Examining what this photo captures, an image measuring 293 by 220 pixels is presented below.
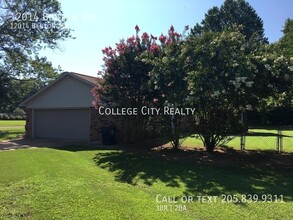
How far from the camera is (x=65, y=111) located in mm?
20750

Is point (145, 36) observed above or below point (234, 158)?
above

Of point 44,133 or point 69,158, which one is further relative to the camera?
point 44,133

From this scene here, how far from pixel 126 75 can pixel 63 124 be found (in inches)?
312

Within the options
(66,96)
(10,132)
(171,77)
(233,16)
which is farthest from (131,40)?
(233,16)

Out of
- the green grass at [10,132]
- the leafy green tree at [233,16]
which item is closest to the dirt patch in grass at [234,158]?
the green grass at [10,132]

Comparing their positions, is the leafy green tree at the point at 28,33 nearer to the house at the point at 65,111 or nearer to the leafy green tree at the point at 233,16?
the house at the point at 65,111

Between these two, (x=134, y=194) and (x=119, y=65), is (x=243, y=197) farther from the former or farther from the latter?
(x=119, y=65)

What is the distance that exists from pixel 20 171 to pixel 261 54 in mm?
8215

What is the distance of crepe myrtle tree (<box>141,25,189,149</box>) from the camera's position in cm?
1102

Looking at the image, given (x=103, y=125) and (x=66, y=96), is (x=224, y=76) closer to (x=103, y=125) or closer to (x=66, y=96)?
(x=103, y=125)

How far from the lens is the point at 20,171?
29.8 ft

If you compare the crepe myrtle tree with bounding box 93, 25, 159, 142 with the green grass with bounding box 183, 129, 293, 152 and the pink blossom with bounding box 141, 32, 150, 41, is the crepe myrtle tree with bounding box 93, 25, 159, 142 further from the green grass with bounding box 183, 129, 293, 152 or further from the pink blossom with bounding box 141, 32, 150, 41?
the green grass with bounding box 183, 129, 293, 152

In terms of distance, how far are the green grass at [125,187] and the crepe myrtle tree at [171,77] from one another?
7.27 feet

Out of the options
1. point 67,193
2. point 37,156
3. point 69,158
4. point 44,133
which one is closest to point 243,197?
point 67,193
